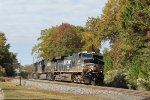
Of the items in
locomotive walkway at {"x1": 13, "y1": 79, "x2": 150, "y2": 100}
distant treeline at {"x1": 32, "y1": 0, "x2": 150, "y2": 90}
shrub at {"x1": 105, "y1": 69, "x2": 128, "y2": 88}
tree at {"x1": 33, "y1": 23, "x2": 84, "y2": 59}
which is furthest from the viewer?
tree at {"x1": 33, "y1": 23, "x2": 84, "y2": 59}

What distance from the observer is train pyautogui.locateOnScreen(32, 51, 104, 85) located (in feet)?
146

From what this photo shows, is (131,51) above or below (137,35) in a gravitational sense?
below

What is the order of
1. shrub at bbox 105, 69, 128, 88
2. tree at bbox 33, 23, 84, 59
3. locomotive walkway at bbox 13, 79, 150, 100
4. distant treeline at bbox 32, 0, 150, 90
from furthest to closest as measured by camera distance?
tree at bbox 33, 23, 84, 59
shrub at bbox 105, 69, 128, 88
distant treeline at bbox 32, 0, 150, 90
locomotive walkway at bbox 13, 79, 150, 100

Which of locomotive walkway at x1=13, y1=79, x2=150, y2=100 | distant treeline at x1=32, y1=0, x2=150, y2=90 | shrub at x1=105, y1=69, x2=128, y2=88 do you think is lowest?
locomotive walkway at x1=13, y1=79, x2=150, y2=100

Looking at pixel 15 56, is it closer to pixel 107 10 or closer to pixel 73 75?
pixel 107 10

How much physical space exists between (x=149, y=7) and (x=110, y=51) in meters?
20.1

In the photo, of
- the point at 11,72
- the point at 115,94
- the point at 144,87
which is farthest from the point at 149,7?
the point at 11,72

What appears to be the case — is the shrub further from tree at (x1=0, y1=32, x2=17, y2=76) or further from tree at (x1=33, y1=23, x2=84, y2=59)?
tree at (x1=0, y1=32, x2=17, y2=76)

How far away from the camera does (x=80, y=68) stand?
1820 inches

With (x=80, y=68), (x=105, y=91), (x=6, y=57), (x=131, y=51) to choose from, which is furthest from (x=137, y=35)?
(x=6, y=57)

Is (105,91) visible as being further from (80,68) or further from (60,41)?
(60,41)

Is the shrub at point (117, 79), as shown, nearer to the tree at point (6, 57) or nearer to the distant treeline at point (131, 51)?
the distant treeline at point (131, 51)

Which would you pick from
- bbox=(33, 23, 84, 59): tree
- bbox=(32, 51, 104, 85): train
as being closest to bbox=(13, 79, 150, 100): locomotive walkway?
bbox=(32, 51, 104, 85): train

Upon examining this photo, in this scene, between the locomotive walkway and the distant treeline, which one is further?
the distant treeline
